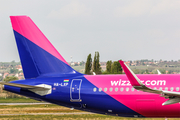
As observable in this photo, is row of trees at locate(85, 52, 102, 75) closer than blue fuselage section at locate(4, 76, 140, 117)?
No

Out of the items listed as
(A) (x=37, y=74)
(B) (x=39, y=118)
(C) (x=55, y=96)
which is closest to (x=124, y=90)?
(C) (x=55, y=96)

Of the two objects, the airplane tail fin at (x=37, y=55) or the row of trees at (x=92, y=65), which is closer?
the airplane tail fin at (x=37, y=55)

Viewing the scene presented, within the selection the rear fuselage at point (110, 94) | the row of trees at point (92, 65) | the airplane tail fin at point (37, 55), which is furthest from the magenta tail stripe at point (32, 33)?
the row of trees at point (92, 65)

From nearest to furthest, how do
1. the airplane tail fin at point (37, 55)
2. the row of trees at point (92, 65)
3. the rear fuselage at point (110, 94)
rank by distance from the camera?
the rear fuselage at point (110, 94)
the airplane tail fin at point (37, 55)
the row of trees at point (92, 65)

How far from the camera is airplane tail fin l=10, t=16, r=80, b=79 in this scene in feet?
97.3

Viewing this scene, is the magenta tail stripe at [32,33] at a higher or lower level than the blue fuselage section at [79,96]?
higher

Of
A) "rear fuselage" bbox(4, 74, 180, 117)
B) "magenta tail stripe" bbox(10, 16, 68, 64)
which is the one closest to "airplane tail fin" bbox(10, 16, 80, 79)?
"magenta tail stripe" bbox(10, 16, 68, 64)

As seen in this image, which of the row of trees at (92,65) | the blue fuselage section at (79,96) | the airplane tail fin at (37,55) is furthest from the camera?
the row of trees at (92,65)

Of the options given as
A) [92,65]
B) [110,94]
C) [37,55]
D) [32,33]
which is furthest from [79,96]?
[92,65]

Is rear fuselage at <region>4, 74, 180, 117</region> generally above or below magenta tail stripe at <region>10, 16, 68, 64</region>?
below

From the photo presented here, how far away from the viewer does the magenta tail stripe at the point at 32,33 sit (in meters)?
29.7

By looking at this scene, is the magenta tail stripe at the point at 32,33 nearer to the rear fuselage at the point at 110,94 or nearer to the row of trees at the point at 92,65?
the rear fuselage at the point at 110,94

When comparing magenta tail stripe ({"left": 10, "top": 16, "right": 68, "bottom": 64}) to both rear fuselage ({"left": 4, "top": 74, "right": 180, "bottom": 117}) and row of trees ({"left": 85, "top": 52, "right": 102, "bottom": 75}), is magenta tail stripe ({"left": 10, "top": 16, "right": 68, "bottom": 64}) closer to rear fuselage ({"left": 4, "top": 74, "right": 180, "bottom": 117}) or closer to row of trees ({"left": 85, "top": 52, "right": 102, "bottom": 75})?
rear fuselage ({"left": 4, "top": 74, "right": 180, "bottom": 117})

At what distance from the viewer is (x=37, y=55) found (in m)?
29.7
